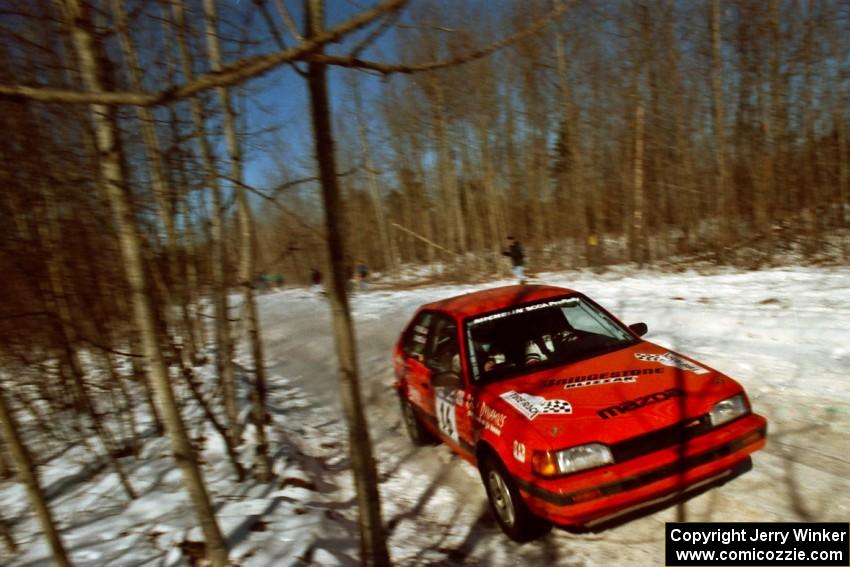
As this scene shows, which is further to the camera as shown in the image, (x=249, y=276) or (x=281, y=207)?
(x=249, y=276)

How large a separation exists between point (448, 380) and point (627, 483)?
62.2 inches

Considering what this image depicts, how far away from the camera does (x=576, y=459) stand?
3180 millimetres

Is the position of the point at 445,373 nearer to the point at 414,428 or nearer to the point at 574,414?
the point at 574,414

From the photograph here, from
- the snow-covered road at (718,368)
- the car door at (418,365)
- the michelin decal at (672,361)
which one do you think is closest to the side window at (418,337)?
the car door at (418,365)


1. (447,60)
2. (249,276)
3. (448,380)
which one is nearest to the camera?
(447,60)

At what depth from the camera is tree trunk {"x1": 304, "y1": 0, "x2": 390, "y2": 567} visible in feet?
8.45

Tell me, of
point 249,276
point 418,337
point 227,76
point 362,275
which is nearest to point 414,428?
point 418,337

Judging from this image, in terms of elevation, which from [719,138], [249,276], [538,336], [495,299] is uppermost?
[719,138]

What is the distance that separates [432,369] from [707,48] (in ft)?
61.4

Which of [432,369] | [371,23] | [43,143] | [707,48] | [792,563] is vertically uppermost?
[707,48]

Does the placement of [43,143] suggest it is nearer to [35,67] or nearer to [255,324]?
[35,67]

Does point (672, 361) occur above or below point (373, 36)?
below

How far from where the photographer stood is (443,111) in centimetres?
2645

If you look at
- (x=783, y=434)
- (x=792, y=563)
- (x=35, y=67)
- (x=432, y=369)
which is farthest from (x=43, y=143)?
(x=783, y=434)
